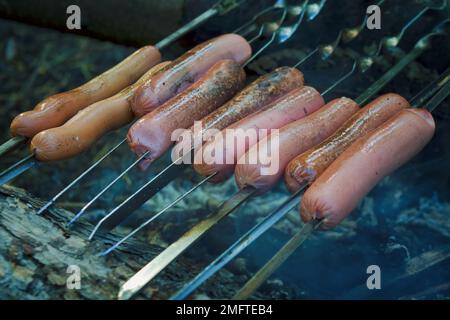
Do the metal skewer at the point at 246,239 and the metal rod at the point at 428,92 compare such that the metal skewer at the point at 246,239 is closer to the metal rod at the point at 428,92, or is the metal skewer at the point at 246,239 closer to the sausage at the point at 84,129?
the metal rod at the point at 428,92

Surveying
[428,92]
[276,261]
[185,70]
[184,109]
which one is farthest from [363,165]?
[185,70]

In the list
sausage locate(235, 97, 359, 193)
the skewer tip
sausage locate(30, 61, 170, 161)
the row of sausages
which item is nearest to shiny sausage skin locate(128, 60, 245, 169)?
the row of sausages

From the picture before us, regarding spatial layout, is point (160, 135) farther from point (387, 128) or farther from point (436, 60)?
point (436, 60)

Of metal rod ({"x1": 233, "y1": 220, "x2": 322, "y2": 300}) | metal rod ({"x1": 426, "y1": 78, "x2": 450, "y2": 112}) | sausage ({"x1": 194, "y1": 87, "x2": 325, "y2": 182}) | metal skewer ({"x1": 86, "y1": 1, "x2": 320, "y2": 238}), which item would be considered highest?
metal rod ({"x1": 426, "y1": 78, "x2": 450, "y2": 112})

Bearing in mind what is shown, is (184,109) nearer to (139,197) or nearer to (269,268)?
(139,197)

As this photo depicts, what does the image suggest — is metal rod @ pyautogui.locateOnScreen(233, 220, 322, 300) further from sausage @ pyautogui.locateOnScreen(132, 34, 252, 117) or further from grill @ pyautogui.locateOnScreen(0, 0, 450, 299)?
sausage @ pyautogui.locateOnScreen(132, 34, 252, 117)

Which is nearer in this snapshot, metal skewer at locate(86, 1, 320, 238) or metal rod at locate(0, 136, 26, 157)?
metal skewer at locate(86, 1, 320, 238)
